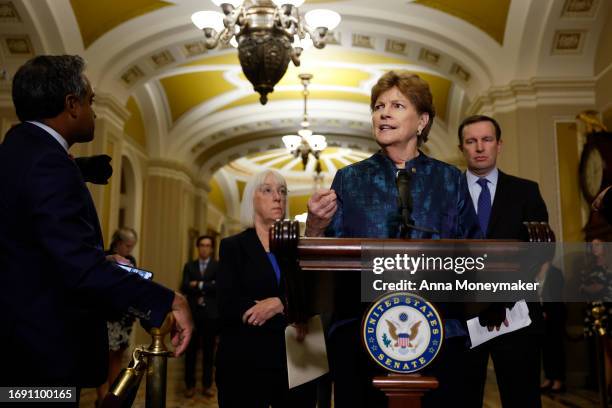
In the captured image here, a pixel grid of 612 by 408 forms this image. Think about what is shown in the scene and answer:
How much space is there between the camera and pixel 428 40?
7.62m

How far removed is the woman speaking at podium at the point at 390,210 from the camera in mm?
1390

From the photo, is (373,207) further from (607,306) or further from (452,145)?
(452,145)

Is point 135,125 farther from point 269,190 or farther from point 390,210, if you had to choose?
point 390,210

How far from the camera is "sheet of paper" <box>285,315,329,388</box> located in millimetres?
1578

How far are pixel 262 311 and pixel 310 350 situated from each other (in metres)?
0.73

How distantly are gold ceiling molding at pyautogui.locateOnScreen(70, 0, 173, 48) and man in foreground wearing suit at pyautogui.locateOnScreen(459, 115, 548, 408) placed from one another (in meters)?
5.60

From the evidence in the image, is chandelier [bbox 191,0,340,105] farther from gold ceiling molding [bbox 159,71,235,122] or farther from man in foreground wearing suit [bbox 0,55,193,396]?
gold ceiling molding [bbox 159,71,235,122]

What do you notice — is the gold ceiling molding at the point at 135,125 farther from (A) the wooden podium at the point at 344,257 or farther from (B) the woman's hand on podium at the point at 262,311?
(A) the wooden podium at the point at 344,257

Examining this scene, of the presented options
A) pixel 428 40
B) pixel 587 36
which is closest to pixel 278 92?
pixel 428 40

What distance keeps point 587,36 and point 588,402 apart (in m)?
3.89

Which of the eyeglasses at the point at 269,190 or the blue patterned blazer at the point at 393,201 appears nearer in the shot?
the blue patterned blazer at the point at 393,201

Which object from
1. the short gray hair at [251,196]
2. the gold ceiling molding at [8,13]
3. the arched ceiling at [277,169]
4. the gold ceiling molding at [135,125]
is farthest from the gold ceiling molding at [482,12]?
the arched ceiling at [277,169]

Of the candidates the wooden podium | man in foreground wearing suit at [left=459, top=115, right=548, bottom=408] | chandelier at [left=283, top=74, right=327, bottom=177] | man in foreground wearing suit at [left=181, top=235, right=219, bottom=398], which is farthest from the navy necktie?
chandelier at [left=283, top=74, right=327, bottom=177]

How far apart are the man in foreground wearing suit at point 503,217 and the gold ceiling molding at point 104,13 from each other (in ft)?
18.4
